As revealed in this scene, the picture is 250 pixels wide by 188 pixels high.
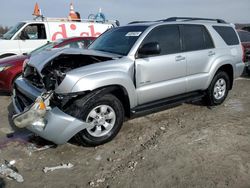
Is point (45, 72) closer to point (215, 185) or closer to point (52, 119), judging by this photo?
point (52, 119)

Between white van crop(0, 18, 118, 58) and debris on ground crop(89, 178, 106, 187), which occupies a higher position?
white van crop(0, 18, 118, 58)

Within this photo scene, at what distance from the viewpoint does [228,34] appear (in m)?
6.36

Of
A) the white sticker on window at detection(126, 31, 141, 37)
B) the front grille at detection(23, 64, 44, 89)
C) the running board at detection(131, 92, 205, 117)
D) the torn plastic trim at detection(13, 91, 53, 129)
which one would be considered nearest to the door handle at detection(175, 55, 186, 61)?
the running board at detection(131, 92, 205, 117)

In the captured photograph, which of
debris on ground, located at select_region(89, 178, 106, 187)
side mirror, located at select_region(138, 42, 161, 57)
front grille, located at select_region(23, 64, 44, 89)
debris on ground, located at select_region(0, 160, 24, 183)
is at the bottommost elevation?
debris on ground, located at select_region(89, 178, 106, 187)

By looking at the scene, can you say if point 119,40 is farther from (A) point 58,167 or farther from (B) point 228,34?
(B) point 228,34

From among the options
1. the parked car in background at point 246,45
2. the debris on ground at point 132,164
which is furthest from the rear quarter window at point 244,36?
the debris on ground at point 132,164

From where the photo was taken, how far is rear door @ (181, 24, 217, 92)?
5.39 meters

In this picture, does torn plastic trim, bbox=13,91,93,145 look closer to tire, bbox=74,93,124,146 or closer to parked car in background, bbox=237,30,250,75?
tire, bbox=74,93,124,146

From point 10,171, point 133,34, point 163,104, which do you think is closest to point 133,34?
point 133,34

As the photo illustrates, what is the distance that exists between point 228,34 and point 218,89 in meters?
1.21

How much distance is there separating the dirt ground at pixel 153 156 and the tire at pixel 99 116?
15cm

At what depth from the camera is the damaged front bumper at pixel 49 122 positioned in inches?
149

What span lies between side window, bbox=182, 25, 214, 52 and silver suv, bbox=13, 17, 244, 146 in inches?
0.7

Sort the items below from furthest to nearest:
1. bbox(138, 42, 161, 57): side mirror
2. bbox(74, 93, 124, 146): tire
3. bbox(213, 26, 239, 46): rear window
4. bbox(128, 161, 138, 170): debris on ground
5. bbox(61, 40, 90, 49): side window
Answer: bbox(61, 40, 90, 49): side window, bbox(213, 26, 239, 46): rear window, bbox(138, 42, 161, 57): side mirror, bbox(74, 93, 124, 146): tire, bbox(128, 161, 138, 170): debris on ground
